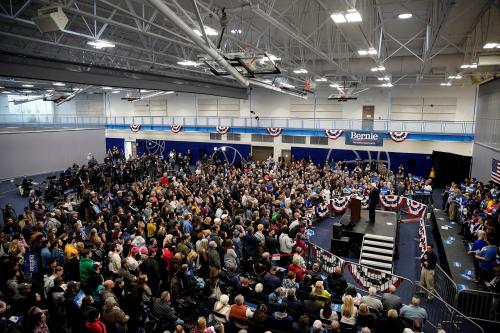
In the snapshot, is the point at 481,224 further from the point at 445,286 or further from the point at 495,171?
the point at 495,171

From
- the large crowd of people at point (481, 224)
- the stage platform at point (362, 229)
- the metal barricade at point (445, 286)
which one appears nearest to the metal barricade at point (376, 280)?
the metal barricade at point (445, 286)

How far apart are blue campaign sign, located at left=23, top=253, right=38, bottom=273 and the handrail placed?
20121mm

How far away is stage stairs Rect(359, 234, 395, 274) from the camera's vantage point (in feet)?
34.4

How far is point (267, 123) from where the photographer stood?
2897 cm

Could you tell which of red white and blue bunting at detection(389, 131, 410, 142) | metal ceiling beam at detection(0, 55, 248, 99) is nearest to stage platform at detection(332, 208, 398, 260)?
red white and blue bunting at detection(389, 131, 410, 142)

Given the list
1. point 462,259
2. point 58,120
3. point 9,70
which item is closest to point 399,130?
point 462,259

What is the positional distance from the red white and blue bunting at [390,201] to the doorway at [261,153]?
519 inches

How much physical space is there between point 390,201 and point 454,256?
6856mm

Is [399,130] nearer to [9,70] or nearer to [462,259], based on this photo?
[462,259]

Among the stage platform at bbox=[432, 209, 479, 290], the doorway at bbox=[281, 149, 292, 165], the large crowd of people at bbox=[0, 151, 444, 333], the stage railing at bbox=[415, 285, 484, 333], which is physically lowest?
the stage railing at bbox=[415, 285, 484, 333]

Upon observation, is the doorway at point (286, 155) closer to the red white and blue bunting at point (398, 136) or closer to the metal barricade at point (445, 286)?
the red white and blue bunting at point (398, 136)

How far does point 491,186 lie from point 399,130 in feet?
36.8

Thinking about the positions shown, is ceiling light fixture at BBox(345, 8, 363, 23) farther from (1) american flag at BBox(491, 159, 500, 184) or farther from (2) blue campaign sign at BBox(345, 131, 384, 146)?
(2) blue campaign sign at BBox(345, 131, 384, 146)

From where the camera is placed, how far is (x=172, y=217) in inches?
411
